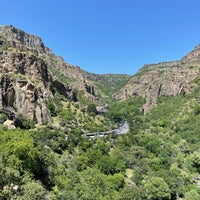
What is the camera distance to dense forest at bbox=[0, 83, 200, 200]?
1261 inches

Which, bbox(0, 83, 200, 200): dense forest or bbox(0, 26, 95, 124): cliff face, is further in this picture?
bbox(0, 26, 95, 124): cliff face

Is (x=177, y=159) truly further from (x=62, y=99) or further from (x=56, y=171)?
(x=62, y=99)

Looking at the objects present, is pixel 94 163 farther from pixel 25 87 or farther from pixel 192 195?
pixel 25 87

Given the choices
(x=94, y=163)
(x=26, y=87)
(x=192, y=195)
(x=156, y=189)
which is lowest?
(x=192, y=195)

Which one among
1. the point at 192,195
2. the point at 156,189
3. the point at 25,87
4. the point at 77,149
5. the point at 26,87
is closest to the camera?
the point at 192,195

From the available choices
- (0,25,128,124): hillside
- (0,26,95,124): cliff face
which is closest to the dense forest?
(0,25,128,124): hillside

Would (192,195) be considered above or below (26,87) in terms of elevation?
below

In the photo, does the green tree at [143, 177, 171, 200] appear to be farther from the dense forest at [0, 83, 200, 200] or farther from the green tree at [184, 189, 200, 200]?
the green tree at [184, 189, 200, 200]

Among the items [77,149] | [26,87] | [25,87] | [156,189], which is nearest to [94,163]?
[77,149]

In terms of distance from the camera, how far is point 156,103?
150 metres

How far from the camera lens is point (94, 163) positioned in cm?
5209

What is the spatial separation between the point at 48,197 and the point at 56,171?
10204 millimetres

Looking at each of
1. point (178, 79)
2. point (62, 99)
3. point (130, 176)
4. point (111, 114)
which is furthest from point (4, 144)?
point (178, 79)

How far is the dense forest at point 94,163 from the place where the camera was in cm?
3203
